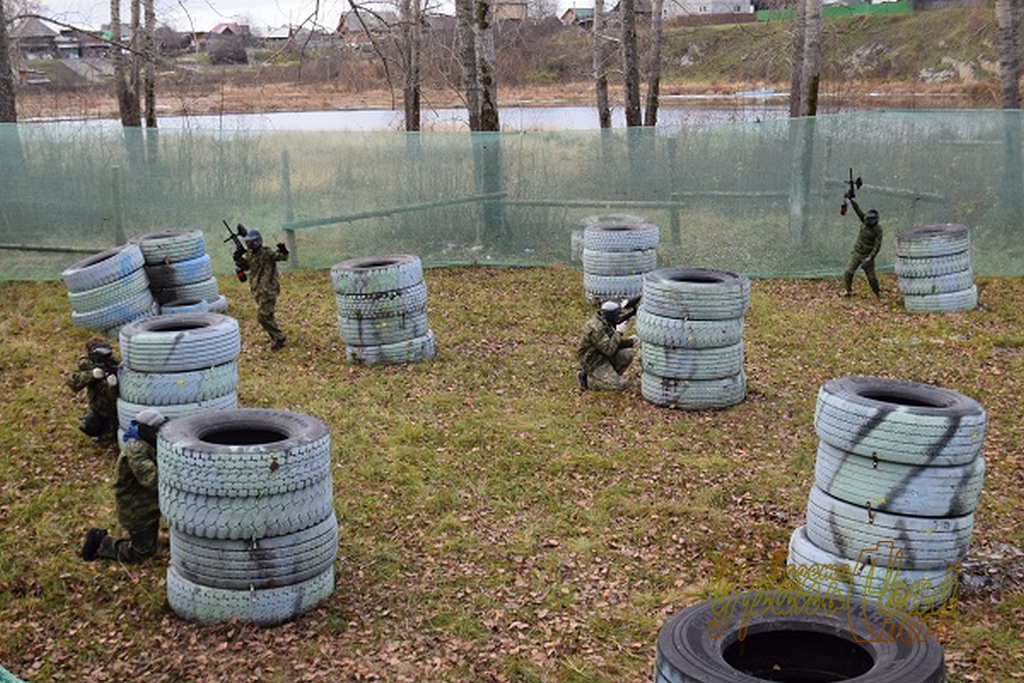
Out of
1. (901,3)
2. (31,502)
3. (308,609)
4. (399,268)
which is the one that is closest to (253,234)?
(399,268)

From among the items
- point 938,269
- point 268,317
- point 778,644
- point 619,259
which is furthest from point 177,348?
point 938,269

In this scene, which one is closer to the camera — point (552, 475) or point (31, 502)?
point (31, 502)

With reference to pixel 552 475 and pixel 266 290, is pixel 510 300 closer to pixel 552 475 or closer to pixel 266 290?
pixel 266 290

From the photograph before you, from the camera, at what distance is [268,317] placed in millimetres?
12539

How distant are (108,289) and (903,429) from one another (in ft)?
31.6

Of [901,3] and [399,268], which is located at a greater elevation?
[901,3]

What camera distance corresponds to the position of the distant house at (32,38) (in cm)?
3114

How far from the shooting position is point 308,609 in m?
6.48

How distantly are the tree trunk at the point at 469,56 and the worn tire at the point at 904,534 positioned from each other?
45.3 feet

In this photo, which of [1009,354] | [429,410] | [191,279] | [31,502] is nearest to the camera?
[31,502]

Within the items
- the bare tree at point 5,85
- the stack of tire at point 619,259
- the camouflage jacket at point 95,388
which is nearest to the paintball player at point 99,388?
the camouflage jacket at point 95,388

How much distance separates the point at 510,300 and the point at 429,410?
493cm

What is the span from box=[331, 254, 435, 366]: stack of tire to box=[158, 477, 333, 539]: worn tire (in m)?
5.51

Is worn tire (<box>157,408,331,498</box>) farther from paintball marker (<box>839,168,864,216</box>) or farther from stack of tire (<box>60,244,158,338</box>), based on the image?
paintball marker (<box>839,168,864,216</box>)
